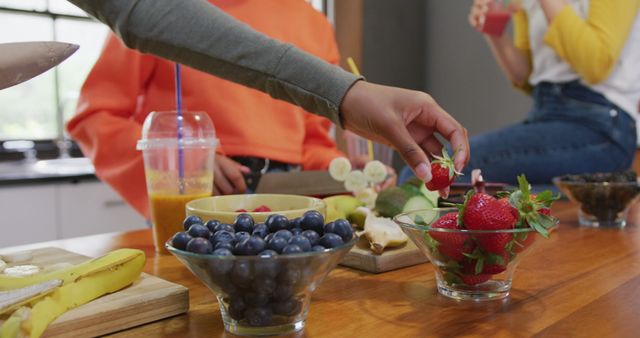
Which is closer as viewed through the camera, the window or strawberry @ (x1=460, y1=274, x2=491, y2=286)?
strawberry @ (x1=460, y1=274, x2=491, y2=286)

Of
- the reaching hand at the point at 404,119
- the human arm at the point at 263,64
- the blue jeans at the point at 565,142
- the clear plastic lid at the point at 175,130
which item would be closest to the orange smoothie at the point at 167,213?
the clear plastic lid at the point at 175,130

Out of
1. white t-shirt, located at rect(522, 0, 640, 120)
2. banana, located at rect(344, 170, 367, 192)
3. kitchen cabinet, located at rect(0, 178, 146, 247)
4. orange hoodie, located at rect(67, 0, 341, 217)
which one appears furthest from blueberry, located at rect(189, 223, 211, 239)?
kitchen cabinet, located at rect(0, 178, 146, 247)

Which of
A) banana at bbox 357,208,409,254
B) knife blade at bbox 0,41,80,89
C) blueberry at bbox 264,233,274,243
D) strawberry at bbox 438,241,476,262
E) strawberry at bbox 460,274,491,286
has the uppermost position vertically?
knife blade at bbox 0,41,80,89

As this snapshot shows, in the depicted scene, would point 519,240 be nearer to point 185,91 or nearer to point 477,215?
point 477,215

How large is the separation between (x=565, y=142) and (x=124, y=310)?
1.71 m

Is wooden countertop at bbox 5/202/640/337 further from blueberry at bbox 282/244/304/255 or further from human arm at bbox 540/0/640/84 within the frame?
human arm at bbox 540/0/640/84

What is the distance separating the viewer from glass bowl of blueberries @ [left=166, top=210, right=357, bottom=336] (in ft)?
1.94

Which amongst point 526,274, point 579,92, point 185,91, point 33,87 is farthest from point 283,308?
point 33,87

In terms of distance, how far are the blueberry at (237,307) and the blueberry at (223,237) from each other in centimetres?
6

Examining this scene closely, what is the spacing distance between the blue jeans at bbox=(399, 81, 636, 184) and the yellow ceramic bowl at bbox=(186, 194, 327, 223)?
1.20 metres

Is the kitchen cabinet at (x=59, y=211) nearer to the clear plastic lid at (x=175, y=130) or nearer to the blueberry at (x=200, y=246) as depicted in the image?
the clear plastic lid at (x=175, y=130)

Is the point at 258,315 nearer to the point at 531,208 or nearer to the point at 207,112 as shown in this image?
the point at 531,208

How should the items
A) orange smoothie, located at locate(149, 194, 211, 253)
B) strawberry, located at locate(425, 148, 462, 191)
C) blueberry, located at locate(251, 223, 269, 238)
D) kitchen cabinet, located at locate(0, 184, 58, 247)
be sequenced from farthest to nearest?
kitchen cabinet, located at locate(0, 184, 58, 247)
orange smoothie, located at locate(149, 194, 211, 253)
strawberry, located at locate(425, 148, 462, 191)
blueberry, located at locate(251, 223, 269, 238)

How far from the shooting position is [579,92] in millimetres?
2031
